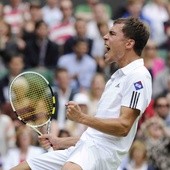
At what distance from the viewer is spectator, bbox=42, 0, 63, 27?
51.2ft

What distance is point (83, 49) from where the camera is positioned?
14242 mm

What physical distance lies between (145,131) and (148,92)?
4764mm

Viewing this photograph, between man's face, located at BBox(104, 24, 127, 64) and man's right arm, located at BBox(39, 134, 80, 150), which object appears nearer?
man's face, located at BBox(104, 24, 127, 64)

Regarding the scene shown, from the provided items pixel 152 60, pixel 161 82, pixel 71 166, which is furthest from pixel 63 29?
pixel 71 166

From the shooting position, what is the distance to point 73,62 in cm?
1429

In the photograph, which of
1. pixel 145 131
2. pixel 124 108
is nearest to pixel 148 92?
pixel 124 108

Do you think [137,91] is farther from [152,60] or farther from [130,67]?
[152,60]

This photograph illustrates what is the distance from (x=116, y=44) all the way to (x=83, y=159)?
1.05 metres

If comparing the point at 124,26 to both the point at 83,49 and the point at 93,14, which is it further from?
→ the point at 93,14

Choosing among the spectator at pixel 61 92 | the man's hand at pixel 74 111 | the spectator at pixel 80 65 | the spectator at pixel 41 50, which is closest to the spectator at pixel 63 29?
the spectator at pixel 41 50

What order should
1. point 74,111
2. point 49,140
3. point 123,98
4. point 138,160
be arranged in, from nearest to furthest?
1. point 74,111
2. point 123,98
3. point 49,140
4. point 138,160

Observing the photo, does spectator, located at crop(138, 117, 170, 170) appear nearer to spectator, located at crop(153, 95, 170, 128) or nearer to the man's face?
spectator, located at crop(153, 95, 170, 128)

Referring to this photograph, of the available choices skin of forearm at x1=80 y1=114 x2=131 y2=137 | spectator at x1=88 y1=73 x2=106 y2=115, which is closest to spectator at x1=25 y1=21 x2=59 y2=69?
spectator at x1=88 y1=73 x2=106 y2=115

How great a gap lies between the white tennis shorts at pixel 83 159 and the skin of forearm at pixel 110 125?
0.89ft
